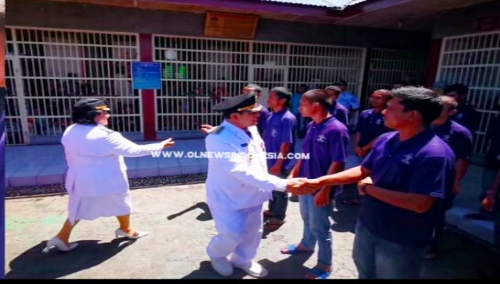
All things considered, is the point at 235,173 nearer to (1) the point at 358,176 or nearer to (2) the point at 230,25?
(1) the point at 358,176

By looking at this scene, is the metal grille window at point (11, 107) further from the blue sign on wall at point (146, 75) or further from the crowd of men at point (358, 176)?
the crowd of men at point (358, 176)

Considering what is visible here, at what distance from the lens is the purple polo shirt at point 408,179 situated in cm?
160

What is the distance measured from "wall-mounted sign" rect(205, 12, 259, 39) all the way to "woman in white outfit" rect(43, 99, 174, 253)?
4.18 metres

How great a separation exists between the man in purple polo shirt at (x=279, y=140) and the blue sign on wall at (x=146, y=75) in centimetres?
404

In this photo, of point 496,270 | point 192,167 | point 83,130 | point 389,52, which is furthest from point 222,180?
point 389,52

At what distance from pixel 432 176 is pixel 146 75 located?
20.4 feet

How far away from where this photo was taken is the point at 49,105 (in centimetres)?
652

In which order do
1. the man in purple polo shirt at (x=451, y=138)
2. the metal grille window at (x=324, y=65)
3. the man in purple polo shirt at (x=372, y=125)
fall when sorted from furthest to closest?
the metal grille window at (x=324, y=65), the man in purple polo shirt at (x=372, y=125), the man in purple polo shirt at (x=451, y=138)

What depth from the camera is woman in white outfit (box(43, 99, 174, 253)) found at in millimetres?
2713

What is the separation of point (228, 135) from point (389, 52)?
7889 mm

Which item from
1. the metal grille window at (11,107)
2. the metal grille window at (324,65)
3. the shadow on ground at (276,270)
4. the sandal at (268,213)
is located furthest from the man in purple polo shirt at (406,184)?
the metal grille window at (11,107)

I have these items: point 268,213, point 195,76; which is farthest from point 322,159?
point 195,76

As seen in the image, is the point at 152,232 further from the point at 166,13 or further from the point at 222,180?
the point at 166,13

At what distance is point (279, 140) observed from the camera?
3.41m
